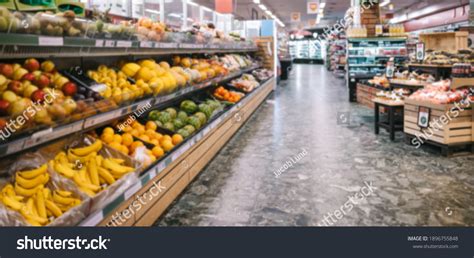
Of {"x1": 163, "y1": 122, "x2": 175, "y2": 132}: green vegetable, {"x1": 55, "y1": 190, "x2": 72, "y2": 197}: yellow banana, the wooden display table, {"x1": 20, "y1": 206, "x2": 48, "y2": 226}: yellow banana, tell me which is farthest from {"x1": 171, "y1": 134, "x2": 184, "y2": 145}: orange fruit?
the wooden display table

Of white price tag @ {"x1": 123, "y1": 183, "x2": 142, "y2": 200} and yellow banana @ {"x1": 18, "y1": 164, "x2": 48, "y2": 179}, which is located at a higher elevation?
yellow banana @ {"x1": 18, "y1": 164, "x2": 48, "y2": 179}

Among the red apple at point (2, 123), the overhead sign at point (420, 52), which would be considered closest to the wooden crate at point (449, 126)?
the overhead sign at point (420, 52)

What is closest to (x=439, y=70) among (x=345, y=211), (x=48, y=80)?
(x=345, y=211)

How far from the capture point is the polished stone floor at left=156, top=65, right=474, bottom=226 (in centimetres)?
326

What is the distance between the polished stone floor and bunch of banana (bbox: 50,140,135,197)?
69 cm

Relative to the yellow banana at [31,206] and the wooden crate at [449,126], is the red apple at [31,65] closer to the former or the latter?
the yellow banana at [31,206]

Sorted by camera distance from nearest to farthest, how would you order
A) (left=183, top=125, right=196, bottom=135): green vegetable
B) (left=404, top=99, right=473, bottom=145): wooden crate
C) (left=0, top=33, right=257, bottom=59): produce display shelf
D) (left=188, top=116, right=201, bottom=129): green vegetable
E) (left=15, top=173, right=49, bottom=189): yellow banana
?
(left=0, top=33, right=257, bottom=59): produce display shelf
(left=15, top=173, right=49, bottom=189): yellow banana
(left=183, top=125, right=196, bottom=135): green vegetable
(left=188, top=116, right=201, bottom=129): green vegetable
(left=404, top=99, right=473, bottom=145): wooden crate

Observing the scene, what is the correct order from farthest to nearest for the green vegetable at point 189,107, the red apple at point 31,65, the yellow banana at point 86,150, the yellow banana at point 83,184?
the green vegetable at point 189,107 → the yellow banana at point 86,150 → the red apple at point 31,65 → the yellow banana at point 83,184

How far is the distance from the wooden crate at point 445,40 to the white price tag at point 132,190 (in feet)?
22.8

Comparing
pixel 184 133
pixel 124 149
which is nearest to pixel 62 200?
pixel 124 149

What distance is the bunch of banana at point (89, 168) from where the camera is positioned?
2.46 m

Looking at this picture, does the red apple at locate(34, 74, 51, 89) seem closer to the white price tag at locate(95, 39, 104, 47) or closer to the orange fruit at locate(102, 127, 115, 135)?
the white price tag at locate(95, 39, 104, 47)

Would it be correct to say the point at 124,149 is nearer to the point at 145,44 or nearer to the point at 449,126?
the point at 145,44

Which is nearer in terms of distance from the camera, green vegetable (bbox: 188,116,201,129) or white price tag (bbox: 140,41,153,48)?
white price tag (bbox: 140,41,153,48)
